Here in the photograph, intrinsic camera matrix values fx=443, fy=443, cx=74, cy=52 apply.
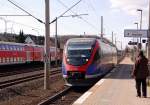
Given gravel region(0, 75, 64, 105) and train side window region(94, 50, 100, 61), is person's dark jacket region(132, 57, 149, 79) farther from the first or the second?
train side window region(94, 50, 100, 61)

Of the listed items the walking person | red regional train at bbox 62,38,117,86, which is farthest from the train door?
the walking person

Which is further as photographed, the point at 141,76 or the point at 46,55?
the point at 46,55

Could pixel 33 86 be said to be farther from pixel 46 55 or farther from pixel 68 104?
pixel 68 104

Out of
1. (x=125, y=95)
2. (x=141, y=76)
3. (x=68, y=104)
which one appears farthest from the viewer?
(x=68, y=104)

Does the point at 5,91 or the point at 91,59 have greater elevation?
the point at 91,59

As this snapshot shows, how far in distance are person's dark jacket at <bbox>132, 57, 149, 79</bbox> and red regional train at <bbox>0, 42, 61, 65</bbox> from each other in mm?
32036

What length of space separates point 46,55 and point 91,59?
9.99 ft

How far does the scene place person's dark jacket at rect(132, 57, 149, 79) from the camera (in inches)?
626

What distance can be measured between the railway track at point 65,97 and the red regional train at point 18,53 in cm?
2225

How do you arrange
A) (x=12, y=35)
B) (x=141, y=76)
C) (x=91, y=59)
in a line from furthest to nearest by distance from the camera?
(x=12, y=35) → (x=91, y=59) → (x=141, y=76)

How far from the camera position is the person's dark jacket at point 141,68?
52.1ft

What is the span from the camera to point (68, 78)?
82.3 ft

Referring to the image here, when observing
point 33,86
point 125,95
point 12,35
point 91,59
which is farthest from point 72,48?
point 12,35

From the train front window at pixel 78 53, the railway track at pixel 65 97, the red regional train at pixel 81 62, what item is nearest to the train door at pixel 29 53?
the red regional train at pixel 81 62
